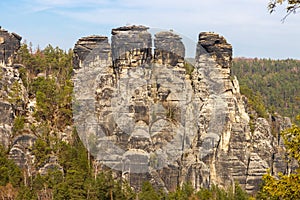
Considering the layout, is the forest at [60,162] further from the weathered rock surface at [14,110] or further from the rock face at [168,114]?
the rock face at [168,114]

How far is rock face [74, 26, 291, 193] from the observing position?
37.3 m

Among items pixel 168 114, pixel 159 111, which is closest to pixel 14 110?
pixel 159 111

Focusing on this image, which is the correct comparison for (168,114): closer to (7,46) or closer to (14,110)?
(14,110)

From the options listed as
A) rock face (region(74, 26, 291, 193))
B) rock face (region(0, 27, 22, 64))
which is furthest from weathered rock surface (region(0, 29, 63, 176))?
rock face (region(74, 26, 291, 193))

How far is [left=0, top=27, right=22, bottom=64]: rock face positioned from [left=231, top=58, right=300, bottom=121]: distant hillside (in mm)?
34037

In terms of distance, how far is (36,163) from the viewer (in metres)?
34.1

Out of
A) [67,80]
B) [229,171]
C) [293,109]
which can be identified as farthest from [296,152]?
[293,109]

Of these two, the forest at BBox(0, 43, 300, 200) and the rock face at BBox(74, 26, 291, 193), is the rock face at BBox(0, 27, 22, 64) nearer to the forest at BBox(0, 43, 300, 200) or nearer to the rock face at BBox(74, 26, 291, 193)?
the forest at BBox(0, 43, 300, 200)

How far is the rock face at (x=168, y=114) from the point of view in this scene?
37312mm

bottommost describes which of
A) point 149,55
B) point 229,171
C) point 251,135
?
point 229,171

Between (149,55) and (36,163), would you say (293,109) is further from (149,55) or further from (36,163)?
(36,163)

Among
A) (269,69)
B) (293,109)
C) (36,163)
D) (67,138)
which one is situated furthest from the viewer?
(269,69)

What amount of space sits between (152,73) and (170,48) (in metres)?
2.51

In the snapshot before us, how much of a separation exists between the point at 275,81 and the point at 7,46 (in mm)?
61562
